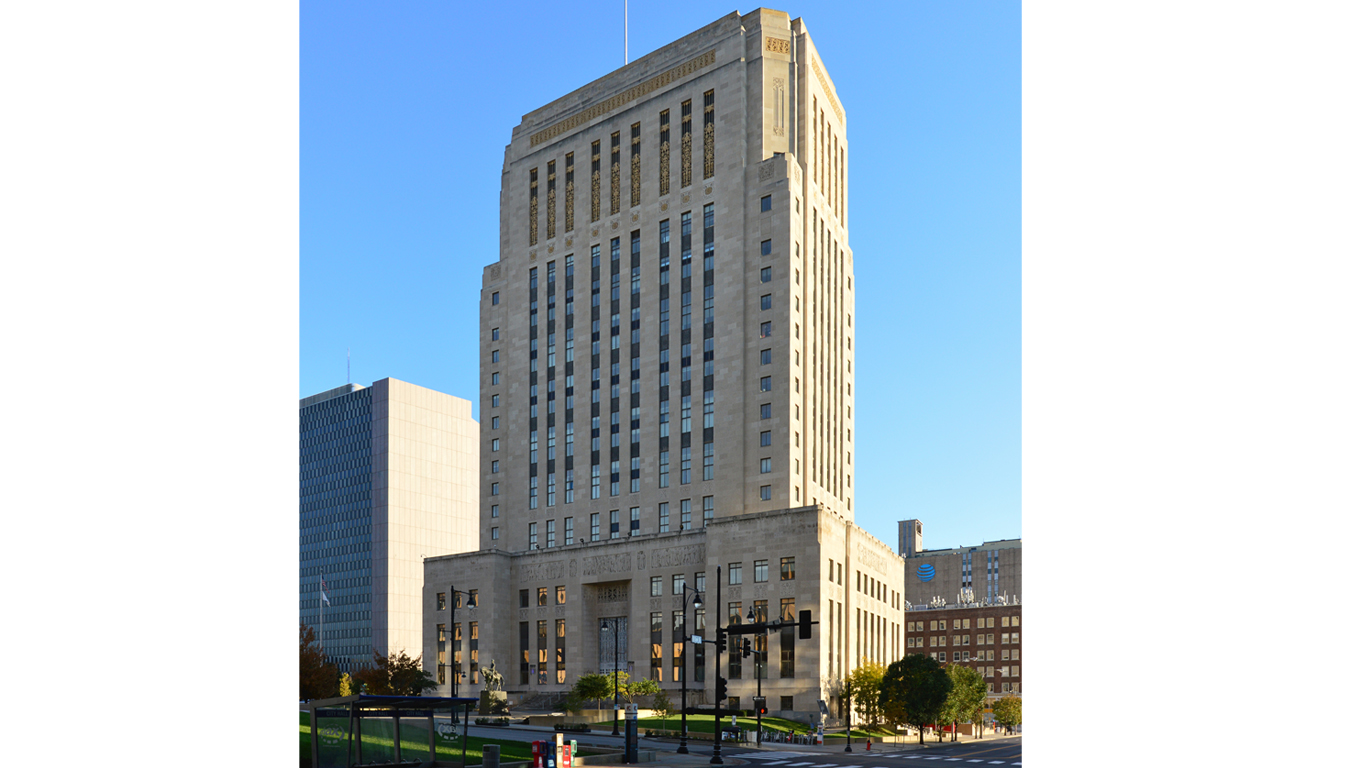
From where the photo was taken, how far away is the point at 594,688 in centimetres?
8356

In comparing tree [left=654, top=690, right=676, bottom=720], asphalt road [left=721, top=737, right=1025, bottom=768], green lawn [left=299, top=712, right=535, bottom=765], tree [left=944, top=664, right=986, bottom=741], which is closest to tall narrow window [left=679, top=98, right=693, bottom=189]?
tree [left=654, top=690, right=676, bottom=720]

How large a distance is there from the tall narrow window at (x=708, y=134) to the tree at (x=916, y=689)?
5369cm

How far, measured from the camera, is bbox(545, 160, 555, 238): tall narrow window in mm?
122000

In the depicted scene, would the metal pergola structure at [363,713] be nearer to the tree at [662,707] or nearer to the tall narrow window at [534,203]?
the tree at [662,707]

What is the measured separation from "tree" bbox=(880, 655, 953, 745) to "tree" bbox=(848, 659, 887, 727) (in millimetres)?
1951

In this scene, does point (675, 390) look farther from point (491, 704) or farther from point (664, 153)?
point (491, 704)

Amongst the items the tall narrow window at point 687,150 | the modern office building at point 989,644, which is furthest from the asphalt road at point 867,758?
the modern office building at point 989,644

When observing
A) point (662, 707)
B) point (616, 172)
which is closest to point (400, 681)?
point (662, 707)

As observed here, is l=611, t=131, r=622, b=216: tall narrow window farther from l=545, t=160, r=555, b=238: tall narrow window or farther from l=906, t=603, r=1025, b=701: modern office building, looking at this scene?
l=906, t=603, r=1025, b=701: modern office building

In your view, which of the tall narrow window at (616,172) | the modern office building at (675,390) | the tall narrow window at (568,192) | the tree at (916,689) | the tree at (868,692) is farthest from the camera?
the tall narrow window at (568,192)

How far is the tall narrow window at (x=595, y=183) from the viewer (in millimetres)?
118125
